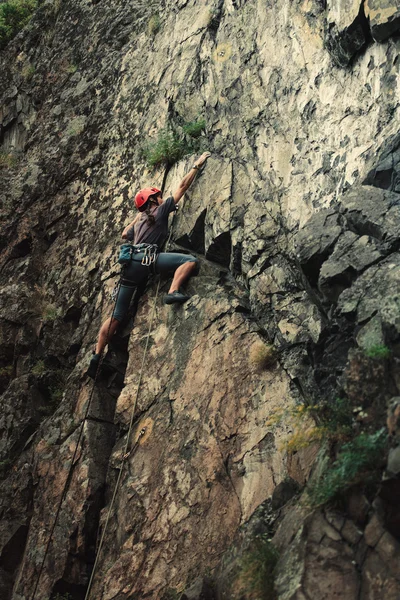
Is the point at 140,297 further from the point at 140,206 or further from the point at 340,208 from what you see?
the point at 340,208

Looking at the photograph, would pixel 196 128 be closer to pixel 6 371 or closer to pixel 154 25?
pixel 154 25

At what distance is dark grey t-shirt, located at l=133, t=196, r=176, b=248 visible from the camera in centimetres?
1033

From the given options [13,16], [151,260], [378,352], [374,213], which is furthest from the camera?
[13,16]

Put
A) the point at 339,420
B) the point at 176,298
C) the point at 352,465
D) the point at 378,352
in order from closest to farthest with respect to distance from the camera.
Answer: the point at 352,465
the point at 378,352
the point at 339,420
the point at 176,298

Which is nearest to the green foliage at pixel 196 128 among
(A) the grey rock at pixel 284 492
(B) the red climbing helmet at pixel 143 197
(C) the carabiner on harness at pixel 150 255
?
(B) the red climbing helmet at pixel 143 197

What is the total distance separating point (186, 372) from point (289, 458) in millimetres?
1959

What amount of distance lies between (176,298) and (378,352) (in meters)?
3.87

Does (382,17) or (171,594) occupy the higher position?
(382,17)

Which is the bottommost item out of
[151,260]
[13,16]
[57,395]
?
[57,395]

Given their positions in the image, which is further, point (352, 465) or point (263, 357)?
point (263, 357)

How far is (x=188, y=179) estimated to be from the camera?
10445 millimetres

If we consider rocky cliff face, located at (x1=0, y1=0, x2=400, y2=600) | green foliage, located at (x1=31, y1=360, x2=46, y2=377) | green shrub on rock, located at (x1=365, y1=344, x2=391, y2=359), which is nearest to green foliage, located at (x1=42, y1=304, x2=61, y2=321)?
rocky cliff face, located at (x1=0, y1=0, x2=400, y2=600)

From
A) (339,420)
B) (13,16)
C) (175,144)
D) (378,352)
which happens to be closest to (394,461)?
(339,420)

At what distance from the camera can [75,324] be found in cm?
1170
